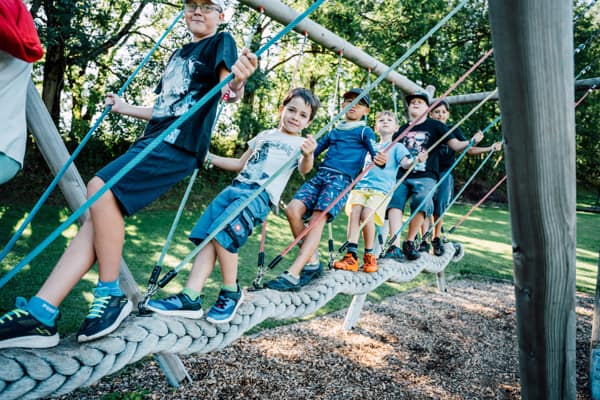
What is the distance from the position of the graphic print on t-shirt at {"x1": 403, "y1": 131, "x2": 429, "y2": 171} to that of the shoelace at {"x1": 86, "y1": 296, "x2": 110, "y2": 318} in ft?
9.35

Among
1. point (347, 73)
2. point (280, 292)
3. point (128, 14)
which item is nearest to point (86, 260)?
point (280, 292)

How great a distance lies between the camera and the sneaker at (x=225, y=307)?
1.69 meters

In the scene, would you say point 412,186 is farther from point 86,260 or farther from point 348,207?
point 86,260

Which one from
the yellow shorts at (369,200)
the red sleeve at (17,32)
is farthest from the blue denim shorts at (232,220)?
the yellow shorts at (369,200)

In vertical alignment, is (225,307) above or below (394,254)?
above

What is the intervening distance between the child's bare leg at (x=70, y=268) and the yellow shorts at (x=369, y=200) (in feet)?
6.66

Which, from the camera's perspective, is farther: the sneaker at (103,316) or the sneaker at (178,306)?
the sneaker at (178,306)

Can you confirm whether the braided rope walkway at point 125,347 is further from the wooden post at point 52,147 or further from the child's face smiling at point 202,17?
the child's face smiling at point 202,17

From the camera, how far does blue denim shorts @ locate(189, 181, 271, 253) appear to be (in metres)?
1.79

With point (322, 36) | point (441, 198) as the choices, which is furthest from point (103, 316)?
point (441, 198)

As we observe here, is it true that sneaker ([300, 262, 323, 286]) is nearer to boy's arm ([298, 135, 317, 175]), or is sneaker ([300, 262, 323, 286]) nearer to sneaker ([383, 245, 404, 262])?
boy's arm ([298, 135, 317, 175])

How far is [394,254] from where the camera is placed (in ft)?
11.0

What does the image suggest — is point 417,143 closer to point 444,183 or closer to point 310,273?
point 444,183

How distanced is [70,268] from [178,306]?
445 millimetres
